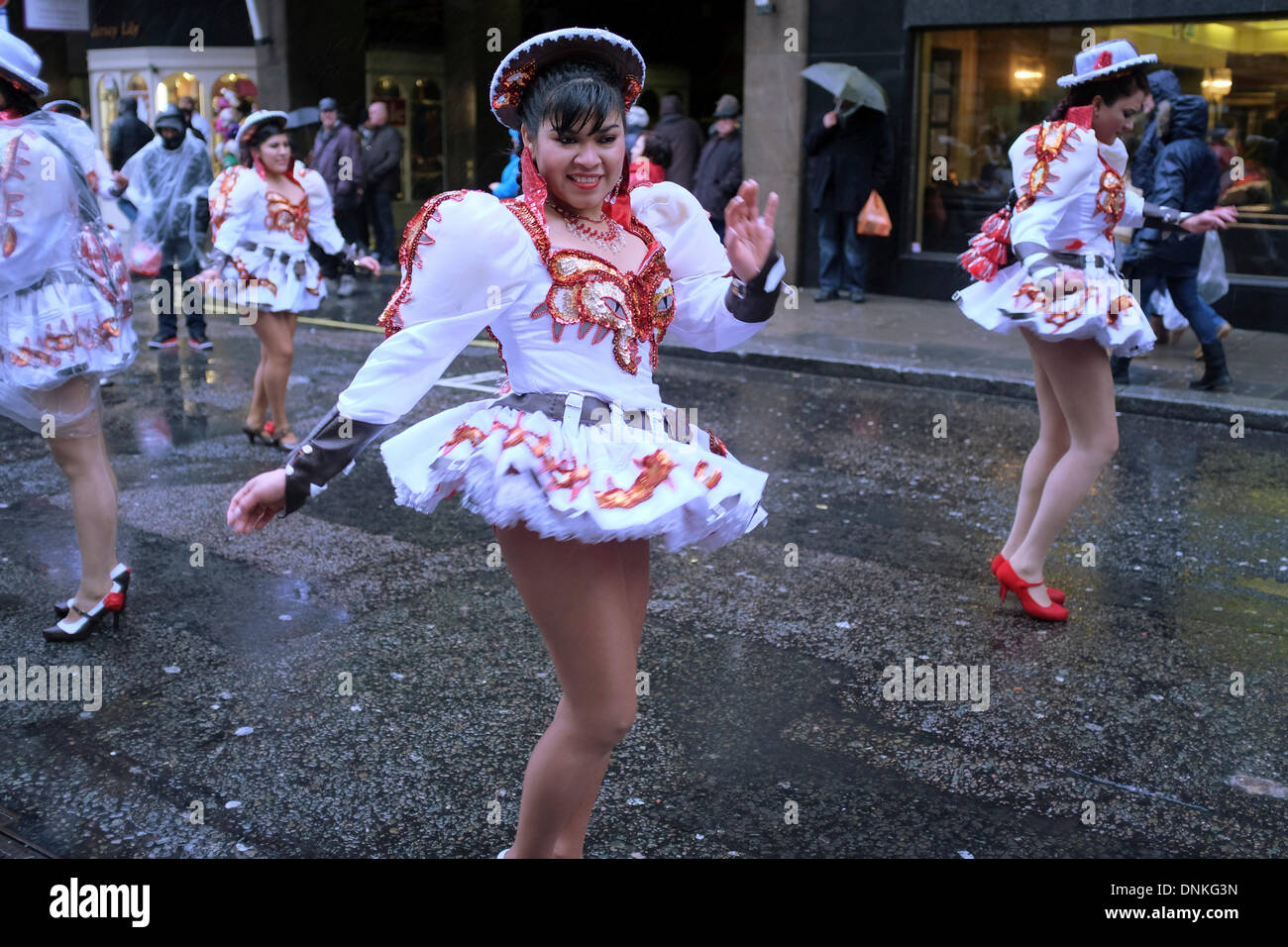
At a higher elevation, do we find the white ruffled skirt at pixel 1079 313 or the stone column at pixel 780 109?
the stone column at pixel 780 109

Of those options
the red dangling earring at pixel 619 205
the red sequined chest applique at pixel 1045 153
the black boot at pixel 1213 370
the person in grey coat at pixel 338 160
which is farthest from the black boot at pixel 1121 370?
the person in grey coat at pixel 338 160

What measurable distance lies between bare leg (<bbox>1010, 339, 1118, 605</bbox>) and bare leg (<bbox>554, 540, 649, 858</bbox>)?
2.47 metres

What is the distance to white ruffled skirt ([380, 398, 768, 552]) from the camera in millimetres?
2535

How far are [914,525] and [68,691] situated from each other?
12.2ft

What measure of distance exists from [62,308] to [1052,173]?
353 centimetres

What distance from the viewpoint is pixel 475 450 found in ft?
8.64

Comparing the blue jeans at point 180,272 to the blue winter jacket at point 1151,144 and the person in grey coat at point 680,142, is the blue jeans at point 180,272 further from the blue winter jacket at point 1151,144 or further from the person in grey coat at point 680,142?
the blue winter jacket at point 1151,144

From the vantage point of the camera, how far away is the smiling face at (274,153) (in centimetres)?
745

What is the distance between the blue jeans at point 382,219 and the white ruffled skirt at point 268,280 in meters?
8.69

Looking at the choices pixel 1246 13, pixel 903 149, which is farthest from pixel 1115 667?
pixel 903 149

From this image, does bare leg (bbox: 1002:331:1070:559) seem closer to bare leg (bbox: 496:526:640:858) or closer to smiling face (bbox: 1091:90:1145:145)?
smiling face (bbox: 1091:90:1145:145)

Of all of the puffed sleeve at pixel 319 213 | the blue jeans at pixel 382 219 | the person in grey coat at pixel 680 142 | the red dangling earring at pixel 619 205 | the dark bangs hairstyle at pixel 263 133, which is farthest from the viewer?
the blue jeans at pixel 382 219

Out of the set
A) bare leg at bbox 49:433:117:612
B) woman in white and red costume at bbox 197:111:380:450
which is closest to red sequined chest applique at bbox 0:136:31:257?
bare leg at bbox 49:433:117:612

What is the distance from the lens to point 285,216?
7.71 metres
